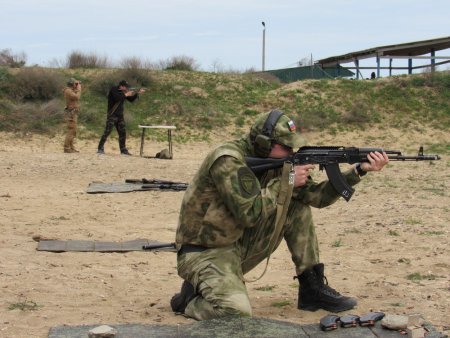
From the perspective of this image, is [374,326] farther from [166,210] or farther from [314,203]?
[166,210]

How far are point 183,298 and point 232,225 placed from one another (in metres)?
0.58

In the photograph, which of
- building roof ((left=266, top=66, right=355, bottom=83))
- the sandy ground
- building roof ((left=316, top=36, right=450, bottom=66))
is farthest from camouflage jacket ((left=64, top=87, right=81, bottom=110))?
building roof ((left=266, top=66, right=355, bottom=83))

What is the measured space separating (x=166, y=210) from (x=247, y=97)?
47.0 ft

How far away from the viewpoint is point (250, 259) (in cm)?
448

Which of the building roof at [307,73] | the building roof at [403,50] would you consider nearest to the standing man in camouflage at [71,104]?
the building roof at [403,50]

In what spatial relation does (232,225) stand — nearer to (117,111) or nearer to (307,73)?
(117,111)

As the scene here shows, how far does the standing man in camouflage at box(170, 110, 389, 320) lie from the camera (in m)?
4.11

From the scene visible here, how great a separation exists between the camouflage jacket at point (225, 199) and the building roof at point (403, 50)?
21.8 m

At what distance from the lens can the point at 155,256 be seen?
255 inches

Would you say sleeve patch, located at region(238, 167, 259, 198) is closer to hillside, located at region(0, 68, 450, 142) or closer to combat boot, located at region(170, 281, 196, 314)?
combat boot, located at region(170, 281, 196, 314)

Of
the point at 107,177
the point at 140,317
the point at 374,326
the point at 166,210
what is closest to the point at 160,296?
the point at 140,317

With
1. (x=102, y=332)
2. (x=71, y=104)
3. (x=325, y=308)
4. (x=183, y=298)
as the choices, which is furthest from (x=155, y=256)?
(x=71, y=104)

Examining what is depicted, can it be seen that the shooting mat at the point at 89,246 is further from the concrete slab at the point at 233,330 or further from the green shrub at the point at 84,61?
the green shrub at the point at 84,61

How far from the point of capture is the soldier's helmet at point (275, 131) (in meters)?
4.18
